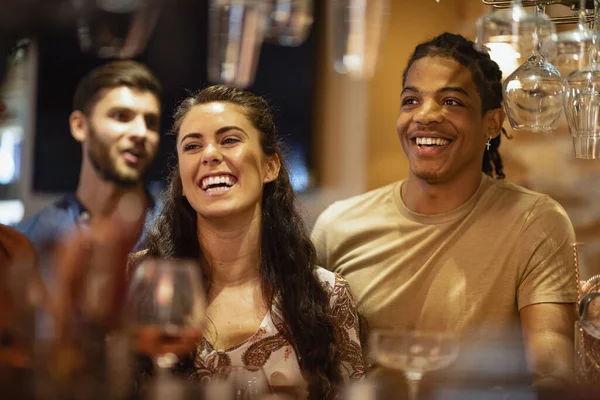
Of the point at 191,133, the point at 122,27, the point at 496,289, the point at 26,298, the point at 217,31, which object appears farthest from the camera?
the point at 496,289

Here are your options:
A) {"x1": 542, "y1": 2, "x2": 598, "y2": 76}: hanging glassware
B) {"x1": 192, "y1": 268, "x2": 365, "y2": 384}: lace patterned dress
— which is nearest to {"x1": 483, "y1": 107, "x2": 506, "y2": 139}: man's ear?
{"x1": 542, "y1": 2, "x2": 598, "y2": 76}: hanging glassware

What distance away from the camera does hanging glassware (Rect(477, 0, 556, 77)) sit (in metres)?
2.07

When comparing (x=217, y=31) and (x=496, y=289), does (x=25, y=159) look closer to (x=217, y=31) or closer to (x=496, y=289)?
(x=217, y=31)

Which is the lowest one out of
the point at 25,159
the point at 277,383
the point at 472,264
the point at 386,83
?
the point at 277,383

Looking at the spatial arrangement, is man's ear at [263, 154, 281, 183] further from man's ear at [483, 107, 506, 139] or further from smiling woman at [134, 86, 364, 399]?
man's ear at [483, 107, 506, 139]

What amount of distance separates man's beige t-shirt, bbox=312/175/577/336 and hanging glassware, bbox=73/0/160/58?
951 millimetres

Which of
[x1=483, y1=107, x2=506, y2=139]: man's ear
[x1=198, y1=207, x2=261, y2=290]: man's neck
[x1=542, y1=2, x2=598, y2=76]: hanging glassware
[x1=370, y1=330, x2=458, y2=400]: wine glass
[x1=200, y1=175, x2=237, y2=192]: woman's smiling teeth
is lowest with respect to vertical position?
[x1=370, y1=330, x2=458, y2=400]: wine glass

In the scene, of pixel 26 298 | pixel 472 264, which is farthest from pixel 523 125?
pixel 26 298

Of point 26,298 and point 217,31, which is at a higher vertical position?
point 217,31

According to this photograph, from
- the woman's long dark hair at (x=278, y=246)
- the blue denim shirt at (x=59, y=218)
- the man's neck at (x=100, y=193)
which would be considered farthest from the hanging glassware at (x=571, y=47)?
the man's neck at (x=100, y=193)

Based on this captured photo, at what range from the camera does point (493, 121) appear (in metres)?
2.82

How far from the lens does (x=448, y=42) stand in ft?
9.17

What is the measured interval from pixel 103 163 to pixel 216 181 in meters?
0.93

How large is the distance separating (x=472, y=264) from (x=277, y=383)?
737mm
